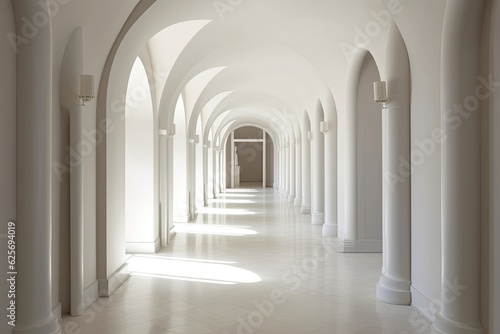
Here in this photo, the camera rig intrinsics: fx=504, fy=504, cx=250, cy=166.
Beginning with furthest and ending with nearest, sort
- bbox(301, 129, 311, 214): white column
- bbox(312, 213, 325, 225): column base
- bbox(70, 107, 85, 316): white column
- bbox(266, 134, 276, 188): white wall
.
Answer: bbox(266, 134, 276, 188): white wall < bbox(301, 129, 311, 214): white column < bbox(312, 213, 325, 225): column base < bbox(70, 107, 85, 316): white column

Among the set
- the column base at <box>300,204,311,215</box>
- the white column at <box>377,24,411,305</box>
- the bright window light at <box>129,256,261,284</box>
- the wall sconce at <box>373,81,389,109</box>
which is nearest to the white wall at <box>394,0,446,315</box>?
the white column at <box>377,24,411,305</box>

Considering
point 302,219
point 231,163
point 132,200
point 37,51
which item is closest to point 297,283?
point 132,200

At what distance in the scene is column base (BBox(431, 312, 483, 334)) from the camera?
4664 mm

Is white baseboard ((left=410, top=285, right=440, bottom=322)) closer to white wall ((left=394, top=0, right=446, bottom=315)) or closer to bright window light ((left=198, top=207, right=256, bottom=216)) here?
white wall ((left=394, top=0, right=446, bottom=315))

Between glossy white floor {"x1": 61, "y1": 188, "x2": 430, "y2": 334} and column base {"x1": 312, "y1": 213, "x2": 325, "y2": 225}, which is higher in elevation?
column base {"x1": 312, "y1": 213, "x2": 325, "y2": 225}

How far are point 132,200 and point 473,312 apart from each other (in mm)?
7118

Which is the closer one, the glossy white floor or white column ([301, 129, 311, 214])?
the glossy white floor

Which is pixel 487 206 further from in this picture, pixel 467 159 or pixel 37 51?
pixel 37 51

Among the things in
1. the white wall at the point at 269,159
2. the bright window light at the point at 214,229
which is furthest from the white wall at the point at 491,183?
the white wall at the point at 269,159

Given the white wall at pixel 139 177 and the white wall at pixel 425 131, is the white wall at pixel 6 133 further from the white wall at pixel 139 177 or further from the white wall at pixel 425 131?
the white wall at pixel 139 177

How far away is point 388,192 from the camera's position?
6.94 meters

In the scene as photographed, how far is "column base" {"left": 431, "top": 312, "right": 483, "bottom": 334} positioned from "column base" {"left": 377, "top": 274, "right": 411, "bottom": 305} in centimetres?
146

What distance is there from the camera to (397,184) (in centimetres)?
680

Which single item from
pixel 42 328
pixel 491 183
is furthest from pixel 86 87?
pixel 491 183
